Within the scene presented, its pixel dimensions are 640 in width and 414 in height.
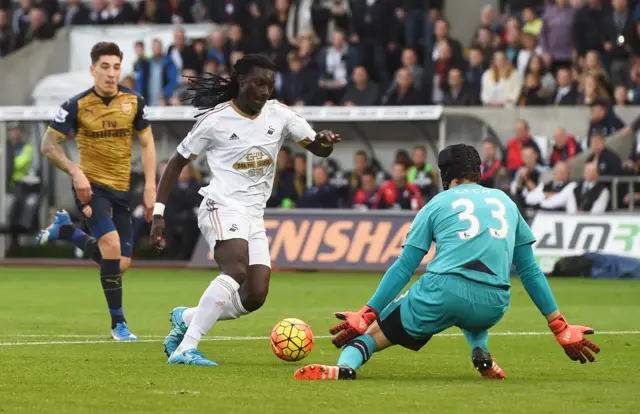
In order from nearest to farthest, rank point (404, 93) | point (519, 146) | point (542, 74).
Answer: point (519, 146) < point (542, 74) < point (404, 93)

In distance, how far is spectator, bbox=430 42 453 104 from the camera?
82.9 feet

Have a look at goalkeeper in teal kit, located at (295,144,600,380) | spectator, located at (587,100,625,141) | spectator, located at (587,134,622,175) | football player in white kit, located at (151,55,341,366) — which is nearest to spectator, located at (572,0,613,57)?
spectator, located at (587,100,625,141)

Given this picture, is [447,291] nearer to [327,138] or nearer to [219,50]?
[327,138]

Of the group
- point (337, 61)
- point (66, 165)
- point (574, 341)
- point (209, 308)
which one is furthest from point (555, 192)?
point (574, 341)

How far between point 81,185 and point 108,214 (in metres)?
0.44

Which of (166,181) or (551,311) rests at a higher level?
(166,181)

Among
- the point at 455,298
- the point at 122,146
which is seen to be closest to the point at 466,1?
the point at 122,146

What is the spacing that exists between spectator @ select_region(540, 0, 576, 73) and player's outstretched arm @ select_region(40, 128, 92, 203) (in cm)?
1403

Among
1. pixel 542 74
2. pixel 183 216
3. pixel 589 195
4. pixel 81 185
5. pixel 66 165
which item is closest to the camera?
pixel 81 185

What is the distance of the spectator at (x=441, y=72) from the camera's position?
25266mm

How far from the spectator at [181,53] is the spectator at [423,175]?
5695 mm

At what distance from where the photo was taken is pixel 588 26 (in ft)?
80.8

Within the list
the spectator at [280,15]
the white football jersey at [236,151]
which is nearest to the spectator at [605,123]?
the spectator at [280,15]

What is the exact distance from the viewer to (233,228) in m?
9.75
